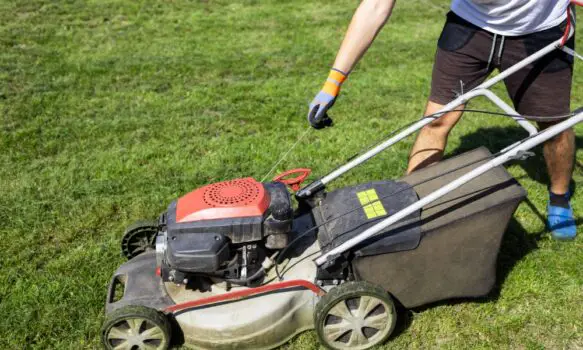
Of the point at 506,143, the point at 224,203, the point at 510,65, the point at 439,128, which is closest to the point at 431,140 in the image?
the point at 439,128

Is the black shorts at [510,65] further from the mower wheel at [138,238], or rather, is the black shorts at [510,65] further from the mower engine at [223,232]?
the mower wheel at [138,238]

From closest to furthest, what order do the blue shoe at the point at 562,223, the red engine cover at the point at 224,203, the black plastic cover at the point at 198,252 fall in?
1. the black plastic cover at the point at 198,252
2. the red engine cover at the point at 224,203
3. the blue shoe at the point at 562,223

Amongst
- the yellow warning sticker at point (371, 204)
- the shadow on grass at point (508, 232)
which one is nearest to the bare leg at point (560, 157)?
the shadow on grass at point (508, 232)

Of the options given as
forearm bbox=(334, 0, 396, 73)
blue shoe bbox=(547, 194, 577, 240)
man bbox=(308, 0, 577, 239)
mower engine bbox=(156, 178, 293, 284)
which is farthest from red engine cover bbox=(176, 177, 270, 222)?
blue shoe bbox=(547, 194, 577, 240)

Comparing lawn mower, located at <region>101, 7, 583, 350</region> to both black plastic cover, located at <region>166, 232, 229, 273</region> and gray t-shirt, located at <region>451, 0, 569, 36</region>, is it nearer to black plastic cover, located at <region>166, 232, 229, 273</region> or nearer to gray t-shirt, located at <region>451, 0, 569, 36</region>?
black plastic cover, located at <region>166, 232, 229, 273</region>

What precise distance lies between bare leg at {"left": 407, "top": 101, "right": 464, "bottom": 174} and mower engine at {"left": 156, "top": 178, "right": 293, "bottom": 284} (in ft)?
3.56

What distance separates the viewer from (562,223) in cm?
328

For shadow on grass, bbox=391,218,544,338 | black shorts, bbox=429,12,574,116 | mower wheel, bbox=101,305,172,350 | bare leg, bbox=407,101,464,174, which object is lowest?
shadow on grass, bbox=391,218,544,338

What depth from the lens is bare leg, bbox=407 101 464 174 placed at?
3.12 meters

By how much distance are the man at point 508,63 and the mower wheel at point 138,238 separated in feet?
3.46

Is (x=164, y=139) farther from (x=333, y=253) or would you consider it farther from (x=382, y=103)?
(x=333, y=253)

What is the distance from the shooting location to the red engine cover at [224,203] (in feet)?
Answer: 7.70

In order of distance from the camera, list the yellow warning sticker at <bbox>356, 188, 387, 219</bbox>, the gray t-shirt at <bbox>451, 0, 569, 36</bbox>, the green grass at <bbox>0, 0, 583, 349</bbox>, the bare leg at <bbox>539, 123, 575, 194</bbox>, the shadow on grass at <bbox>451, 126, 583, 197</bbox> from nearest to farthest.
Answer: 1. the yellow warning sticker at <bbox>356, 188, 387, 219</bbox>
2. the gray t-shirt at <bbox>451, 0, 569, 36</bbox>
3. the green grass at <bbox>0, 0, 583, 349</bbox>
4. the bare leg at <bbox>539, 123, 575, 194</bbox>
5. the shadow on grass at <bbox>451, 126, 583, 197</bbox>

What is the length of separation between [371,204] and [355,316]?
1.62 feet
